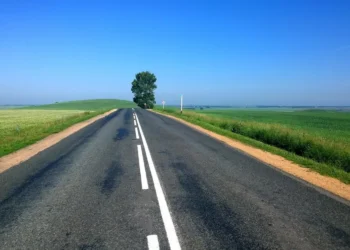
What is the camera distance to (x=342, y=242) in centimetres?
378

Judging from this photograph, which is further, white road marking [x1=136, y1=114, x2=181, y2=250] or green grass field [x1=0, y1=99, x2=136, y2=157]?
green grass field [x1=0, y1=99, x2=136, y2=157]

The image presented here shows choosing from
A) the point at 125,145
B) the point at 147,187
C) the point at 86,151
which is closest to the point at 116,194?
the point at 147,187

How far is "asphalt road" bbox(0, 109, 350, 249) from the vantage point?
12.5 ft

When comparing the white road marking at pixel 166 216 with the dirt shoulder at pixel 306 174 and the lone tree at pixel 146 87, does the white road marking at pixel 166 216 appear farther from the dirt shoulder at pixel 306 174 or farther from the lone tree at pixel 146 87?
the lone tree at pixel 146 87

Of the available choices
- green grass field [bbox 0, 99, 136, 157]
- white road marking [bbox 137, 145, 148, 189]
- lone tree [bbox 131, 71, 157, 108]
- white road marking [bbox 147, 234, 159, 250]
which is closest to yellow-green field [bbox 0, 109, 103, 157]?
green grass field [bbox 0, 99, 136, 157]

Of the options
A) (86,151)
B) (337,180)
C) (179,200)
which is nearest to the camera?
(179,200)

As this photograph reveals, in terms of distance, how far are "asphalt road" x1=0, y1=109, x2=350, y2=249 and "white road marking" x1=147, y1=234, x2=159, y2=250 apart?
0.01 m

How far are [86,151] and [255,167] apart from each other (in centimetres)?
621

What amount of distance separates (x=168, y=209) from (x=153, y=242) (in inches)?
45.5

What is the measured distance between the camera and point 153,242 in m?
3.72

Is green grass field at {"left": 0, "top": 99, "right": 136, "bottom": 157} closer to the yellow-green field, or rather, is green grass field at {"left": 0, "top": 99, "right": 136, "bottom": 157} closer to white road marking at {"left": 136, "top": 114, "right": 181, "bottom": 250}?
the yellow-green field

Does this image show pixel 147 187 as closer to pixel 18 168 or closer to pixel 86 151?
pixel 18 168

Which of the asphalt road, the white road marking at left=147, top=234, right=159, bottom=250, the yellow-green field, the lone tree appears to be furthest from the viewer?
the lone tree

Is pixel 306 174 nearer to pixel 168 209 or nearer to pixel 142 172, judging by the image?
pixel 142 172
